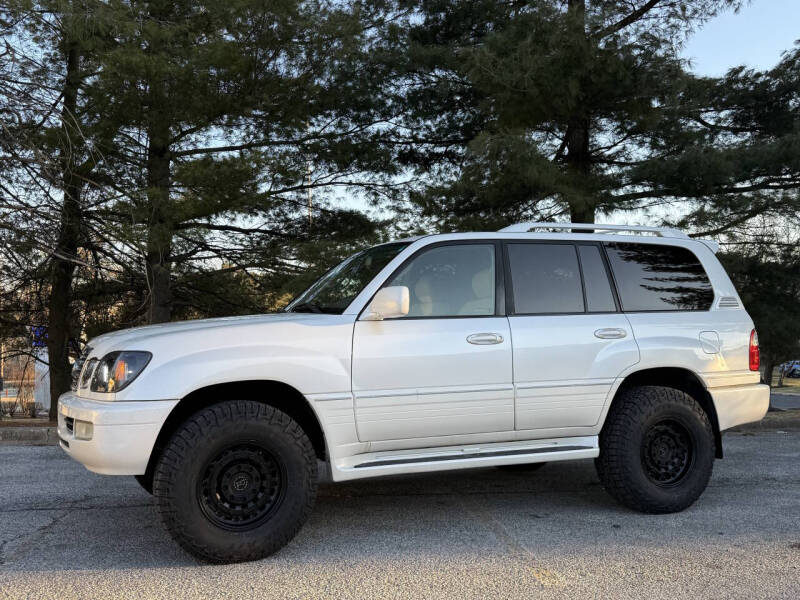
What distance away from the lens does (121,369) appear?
391 cm

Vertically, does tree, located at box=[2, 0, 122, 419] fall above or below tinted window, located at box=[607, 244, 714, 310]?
above

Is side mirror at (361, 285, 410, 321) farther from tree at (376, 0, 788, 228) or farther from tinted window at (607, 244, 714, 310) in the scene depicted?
tree at (376, 0, 788, 228)

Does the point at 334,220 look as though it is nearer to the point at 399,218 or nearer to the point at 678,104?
the point at 399,218

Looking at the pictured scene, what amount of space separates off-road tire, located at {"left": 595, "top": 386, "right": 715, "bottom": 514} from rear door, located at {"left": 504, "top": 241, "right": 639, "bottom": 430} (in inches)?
8.7

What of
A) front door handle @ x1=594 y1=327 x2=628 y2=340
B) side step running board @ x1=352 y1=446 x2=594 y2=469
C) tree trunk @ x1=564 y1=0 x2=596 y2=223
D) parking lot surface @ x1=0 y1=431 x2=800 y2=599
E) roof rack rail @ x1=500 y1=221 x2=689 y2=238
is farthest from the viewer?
tree trunk @ x1=564 y1=0 x2=596 y2=223

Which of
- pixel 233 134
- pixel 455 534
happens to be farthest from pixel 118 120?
pixel 455 534

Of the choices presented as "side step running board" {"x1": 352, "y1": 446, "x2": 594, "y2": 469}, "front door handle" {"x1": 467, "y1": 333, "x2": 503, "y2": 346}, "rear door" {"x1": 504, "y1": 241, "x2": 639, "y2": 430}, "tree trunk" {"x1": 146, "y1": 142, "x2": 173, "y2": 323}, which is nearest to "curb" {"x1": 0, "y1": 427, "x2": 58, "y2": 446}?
"tree trunk" {"x1": 146, "y1": 142, "x2": 173, "y2": 323}

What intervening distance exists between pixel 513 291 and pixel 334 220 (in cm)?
884

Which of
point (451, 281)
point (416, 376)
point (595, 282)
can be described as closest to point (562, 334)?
point (595, 282)

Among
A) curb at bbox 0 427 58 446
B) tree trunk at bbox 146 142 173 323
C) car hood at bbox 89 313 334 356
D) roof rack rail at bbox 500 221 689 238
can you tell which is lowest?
curb at bbox 0 427 58 446

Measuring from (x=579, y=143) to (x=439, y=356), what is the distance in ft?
28.1

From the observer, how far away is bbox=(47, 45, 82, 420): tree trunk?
1090 cm

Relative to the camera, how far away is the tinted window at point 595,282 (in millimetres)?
5059

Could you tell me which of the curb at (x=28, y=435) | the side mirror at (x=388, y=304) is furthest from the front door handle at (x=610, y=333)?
the curb at (x=28, y=435)
